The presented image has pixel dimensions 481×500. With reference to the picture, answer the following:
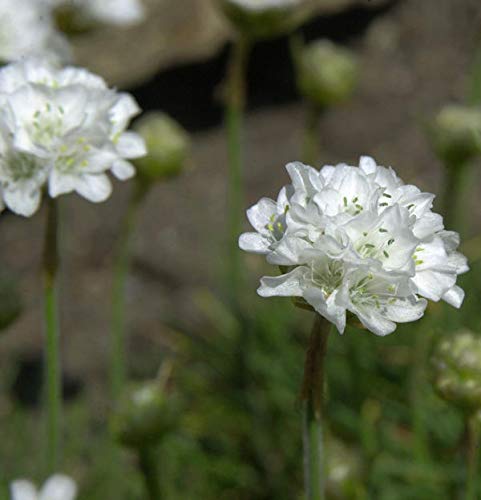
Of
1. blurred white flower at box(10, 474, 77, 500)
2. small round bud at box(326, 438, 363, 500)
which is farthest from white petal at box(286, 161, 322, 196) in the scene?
small round bud at box(326, 438, 363, 500)

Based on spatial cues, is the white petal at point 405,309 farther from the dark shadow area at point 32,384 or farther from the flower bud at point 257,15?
the dark shadow area at point 32,384

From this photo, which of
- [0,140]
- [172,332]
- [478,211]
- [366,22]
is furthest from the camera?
[366,22]

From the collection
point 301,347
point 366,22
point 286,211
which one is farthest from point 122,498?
point 366,22

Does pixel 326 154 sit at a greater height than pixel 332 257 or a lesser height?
greater

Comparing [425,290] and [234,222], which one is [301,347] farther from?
[425,290]

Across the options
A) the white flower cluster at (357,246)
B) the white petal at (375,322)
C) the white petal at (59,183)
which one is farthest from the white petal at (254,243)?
the white petal at (59,183)

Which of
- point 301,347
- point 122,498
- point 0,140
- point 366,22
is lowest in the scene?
point 122,498
